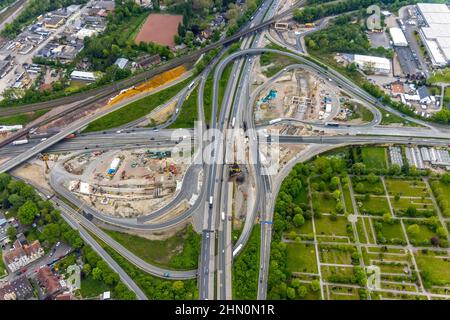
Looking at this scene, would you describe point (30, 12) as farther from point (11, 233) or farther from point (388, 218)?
point (388, 218)

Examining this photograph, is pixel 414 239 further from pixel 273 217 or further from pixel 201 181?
pixel 201 181

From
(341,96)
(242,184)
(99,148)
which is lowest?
(242,184)

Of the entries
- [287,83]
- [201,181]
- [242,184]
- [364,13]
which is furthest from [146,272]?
[364,13]

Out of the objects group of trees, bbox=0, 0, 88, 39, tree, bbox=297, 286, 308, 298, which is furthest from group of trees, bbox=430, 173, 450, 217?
group of trees, bbox=0, 0, 88, 39

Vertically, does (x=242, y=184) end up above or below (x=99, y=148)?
below

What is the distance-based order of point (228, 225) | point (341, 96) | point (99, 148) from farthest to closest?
point (341, 96) → point (99, 148) → point (228, 225)
